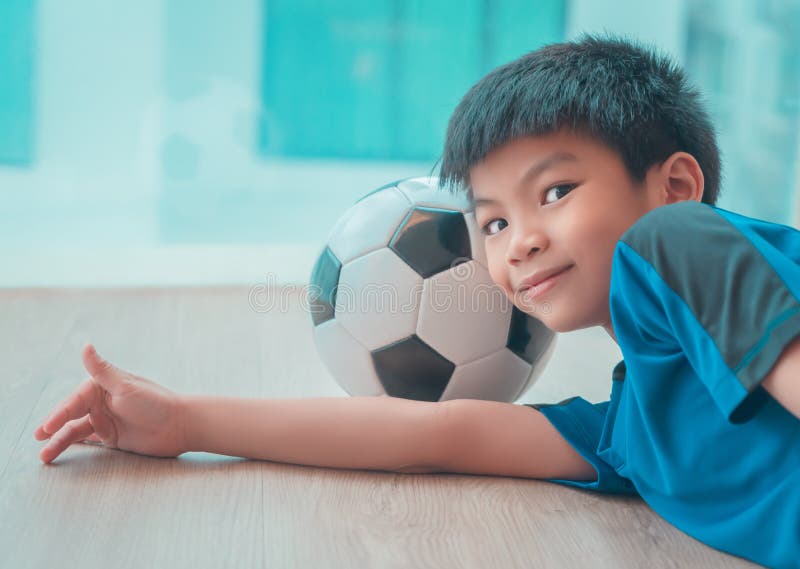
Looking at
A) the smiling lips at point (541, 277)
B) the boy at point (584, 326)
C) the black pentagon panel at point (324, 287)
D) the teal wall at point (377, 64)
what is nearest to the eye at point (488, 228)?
the boy at point (584, 326)

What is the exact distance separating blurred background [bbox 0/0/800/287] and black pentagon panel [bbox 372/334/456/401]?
1.55m

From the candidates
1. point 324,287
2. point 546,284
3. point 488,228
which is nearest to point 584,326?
point 546,284

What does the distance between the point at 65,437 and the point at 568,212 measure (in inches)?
27.2

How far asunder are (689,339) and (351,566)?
390mm

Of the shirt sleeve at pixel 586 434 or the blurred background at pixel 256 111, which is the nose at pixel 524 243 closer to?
the shirt sleeve at pixel 586 434

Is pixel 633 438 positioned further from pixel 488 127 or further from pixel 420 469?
pixel 488 127

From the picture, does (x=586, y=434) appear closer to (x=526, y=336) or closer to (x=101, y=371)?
(x=526, y=336)

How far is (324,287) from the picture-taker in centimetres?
129

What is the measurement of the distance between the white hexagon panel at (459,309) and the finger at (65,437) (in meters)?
0.46

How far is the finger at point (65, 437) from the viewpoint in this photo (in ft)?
3.61

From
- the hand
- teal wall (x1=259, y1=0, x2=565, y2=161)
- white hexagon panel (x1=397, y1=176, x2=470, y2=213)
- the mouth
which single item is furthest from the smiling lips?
teal wall (x1=259, y1=0, x2=565, y2=161)

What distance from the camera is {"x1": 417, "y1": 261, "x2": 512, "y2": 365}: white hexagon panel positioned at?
121cm

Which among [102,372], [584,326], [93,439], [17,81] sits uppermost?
[17,81]

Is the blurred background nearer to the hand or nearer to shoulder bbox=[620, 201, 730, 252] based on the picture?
the hand
